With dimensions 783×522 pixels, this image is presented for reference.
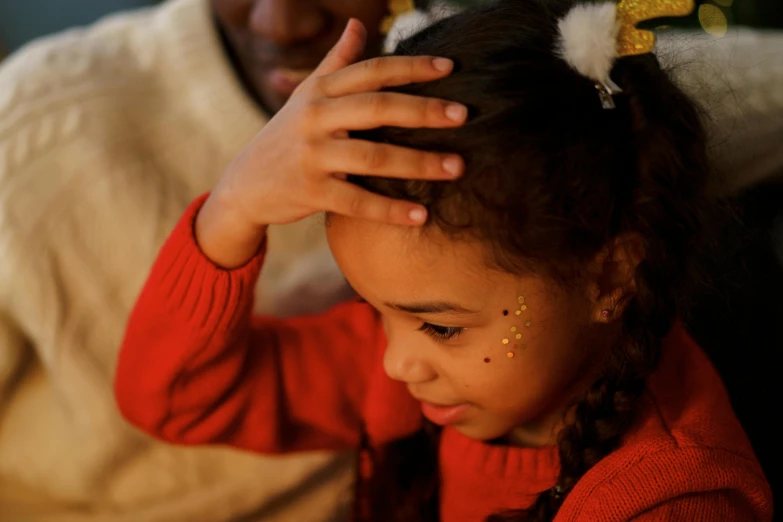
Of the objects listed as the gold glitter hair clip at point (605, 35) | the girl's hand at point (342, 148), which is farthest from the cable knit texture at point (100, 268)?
the gold glitter hair clip at point (605, 35)

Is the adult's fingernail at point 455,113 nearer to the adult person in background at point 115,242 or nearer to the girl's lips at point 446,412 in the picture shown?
the girl's lips at point 446,412

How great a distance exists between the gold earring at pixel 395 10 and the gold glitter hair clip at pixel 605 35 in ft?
1.44

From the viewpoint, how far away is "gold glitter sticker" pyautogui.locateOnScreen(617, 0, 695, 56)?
2.14ft

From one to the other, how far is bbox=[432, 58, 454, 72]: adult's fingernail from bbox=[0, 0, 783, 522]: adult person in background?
19.1 inches

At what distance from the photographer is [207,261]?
2.72ft

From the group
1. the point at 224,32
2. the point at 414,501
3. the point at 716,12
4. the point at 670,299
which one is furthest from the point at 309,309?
the point at 716,12

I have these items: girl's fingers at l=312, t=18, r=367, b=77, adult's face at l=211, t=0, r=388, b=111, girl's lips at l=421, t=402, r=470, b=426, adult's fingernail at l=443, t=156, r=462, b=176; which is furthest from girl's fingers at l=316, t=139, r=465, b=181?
adult's face at l=211, t=0, r=388, b=111

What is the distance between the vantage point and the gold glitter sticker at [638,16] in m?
0.65

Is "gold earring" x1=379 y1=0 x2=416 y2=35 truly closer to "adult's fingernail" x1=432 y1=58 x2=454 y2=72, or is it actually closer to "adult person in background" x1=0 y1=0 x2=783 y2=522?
"adult person in background" x1=0 y1=0 x2=783 y2=522

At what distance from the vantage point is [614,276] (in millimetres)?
711

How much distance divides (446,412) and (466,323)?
0.13 m

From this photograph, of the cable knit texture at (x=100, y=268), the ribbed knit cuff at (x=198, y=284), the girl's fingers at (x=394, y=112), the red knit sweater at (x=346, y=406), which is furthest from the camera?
the cable knit texture at (x=100, y=268)

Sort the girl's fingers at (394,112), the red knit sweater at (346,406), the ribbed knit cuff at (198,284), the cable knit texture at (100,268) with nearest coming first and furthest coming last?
the girl's fingers at (394,112)
the red knit sweater at (346,406)
the ribbed knit cuff at (198,284)
the cable knit texture at (100,268)

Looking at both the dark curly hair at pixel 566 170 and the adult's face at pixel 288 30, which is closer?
the dark curly hair at pixel 566 170
